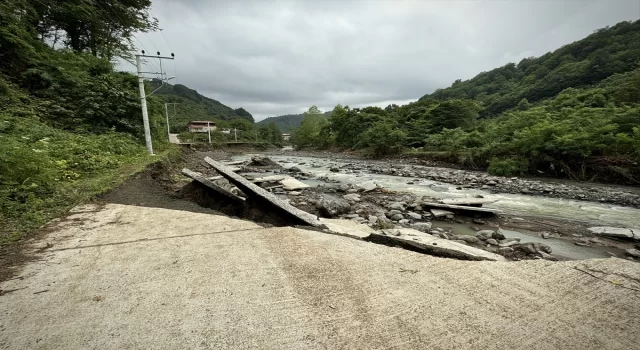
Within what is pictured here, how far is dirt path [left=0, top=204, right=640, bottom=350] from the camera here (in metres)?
1.41

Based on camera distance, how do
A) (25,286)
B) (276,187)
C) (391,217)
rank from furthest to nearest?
(276,187) < (391,217) < (25,286)

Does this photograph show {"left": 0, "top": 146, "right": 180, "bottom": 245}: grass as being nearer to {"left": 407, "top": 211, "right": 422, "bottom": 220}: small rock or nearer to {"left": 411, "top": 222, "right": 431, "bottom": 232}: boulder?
{"left": 411, "top": 222, "right": 431, "bottom": 232}: boulder

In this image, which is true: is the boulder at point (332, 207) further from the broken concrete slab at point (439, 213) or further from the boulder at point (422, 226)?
the broken concrete slab at point (439, 213)

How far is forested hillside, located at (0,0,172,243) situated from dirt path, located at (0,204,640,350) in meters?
1.60

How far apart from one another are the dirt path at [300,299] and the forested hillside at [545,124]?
1269cm

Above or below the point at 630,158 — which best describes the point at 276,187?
below

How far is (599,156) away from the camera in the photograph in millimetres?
10891

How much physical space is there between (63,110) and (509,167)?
21069 mm

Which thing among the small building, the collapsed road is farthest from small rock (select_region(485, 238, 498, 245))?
the small building

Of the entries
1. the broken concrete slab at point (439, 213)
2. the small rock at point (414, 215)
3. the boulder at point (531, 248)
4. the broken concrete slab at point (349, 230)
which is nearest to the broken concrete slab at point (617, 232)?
the boulder at point (531, 248)

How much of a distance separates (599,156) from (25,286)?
1759 cm

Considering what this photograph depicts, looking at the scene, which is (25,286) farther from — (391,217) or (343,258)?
(391,217)

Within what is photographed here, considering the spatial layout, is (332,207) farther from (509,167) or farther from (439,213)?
(509,167)

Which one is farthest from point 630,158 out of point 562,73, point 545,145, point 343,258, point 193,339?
point 562,73
